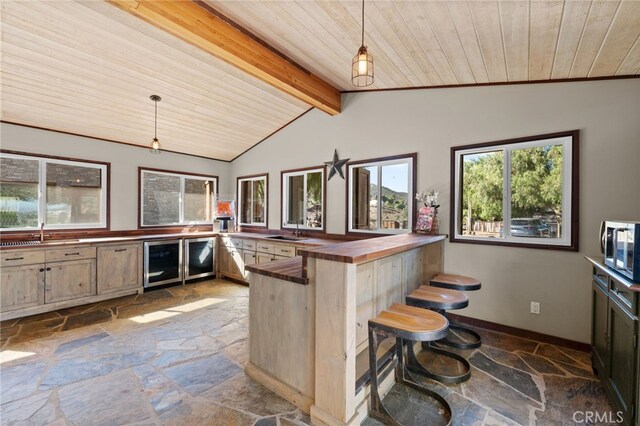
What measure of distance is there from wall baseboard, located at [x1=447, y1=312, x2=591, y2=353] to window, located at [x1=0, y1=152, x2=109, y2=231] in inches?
230

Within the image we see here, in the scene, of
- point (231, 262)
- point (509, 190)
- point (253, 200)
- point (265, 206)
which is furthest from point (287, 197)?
point (509, 190)

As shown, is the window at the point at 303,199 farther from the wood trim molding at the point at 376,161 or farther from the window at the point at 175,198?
the window at the point at 175,198

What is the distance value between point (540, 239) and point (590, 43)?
1887 mm

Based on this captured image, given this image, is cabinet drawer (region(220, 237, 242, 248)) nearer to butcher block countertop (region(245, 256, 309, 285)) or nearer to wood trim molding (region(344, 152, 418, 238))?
wood trim molding (region(344, 152, 418, 238))

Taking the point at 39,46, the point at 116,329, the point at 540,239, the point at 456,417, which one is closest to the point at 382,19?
the point at 540,239

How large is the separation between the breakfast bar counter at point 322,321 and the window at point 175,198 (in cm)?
416

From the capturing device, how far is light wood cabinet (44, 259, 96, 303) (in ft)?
12.7

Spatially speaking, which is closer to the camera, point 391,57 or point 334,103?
point 391,57

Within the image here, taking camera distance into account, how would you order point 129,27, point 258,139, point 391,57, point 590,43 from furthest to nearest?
point 258,139, point 391,57, point 129,27, point 590,43

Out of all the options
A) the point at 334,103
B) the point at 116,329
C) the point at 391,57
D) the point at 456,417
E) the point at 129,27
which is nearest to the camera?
the point at 456,417

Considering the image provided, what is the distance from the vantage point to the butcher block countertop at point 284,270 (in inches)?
80.5

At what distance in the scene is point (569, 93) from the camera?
286cm

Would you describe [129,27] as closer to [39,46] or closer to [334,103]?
[39,46]

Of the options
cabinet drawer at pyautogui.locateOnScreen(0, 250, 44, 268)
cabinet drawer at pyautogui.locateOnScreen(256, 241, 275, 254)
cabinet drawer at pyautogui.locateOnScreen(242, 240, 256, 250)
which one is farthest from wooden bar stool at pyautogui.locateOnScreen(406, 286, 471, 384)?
cabinet drawer at pyautogui.locateOnScreen(0, 250, 44, 268)
